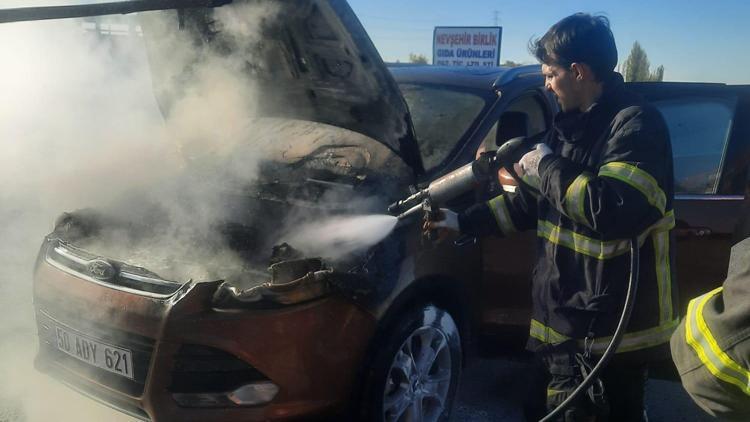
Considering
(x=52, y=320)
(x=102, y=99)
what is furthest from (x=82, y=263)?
(x=102, y=99)

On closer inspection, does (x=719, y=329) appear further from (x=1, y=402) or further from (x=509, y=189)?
(x=1, y=402)

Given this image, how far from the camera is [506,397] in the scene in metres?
3.24

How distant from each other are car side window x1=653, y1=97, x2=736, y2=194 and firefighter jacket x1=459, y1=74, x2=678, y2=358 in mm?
1360

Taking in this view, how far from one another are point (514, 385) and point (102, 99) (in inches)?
155

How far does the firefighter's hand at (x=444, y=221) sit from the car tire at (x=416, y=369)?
0.38 m

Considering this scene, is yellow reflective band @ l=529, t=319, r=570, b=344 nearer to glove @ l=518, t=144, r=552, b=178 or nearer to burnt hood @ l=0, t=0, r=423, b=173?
glove @ l=518, t=144, r=552, b=178

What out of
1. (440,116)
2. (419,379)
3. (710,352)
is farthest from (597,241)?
(440,116)

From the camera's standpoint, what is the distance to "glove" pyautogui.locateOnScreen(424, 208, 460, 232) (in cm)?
238

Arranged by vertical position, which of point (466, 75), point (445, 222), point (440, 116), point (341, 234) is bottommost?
point (341, 234)

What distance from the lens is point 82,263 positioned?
8.10ft

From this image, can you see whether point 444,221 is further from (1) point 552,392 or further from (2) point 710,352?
(2) point 710,352

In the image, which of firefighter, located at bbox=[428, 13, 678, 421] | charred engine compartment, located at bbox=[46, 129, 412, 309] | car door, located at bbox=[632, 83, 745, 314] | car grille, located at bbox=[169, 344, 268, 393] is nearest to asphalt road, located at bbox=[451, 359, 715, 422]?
car door, located at bbox=[632, 83, 745, 314]

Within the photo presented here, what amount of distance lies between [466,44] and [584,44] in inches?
981

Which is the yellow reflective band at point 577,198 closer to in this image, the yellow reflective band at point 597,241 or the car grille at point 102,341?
the yellow reflective band at point 597,241
